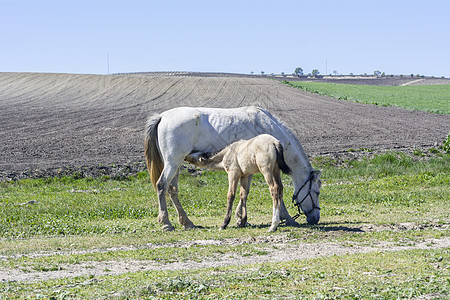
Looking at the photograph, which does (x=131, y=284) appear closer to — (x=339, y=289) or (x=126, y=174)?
(x=339, y=289)

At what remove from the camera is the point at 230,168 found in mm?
12703

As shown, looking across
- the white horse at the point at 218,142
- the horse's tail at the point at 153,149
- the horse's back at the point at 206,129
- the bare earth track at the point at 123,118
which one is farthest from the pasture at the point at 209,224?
the horse's back at the point at 206,129

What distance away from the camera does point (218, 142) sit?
44.1ft

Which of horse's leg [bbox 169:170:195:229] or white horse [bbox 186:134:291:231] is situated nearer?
white horse [bbox 186:134:291:231]

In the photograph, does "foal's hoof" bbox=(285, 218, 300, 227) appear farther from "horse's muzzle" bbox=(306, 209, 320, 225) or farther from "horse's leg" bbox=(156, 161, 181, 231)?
"horse's leg" bbox=(156, 161, 181, 231)

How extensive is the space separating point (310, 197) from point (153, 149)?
12.4ft

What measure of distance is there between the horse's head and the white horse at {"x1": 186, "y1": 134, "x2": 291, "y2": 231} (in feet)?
2.26

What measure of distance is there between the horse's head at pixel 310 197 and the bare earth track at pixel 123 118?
1191cm

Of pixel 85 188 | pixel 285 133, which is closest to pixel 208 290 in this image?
pixel 285 133

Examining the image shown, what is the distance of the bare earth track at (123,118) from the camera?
26.9 metres

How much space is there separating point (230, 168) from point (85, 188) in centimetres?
850

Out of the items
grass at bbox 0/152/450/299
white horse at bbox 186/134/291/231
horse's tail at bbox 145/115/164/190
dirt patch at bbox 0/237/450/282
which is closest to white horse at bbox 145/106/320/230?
horse's tail at bbox 145/115/164/190

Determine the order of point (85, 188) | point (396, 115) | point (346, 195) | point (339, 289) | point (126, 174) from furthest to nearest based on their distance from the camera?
point (396, 115) < point (126, 174) < point (85, 188) < point (346, 195) < point (339, 289)

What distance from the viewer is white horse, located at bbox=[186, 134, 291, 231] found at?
12117mm
